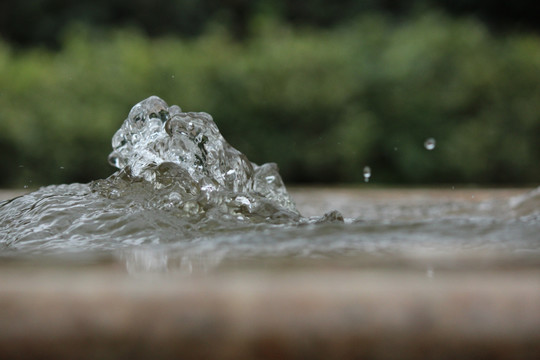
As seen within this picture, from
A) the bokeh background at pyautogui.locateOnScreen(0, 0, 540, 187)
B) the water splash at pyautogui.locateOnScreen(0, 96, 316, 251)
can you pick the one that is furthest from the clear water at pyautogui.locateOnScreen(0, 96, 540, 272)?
the bokeh background at pyautogui.locateOnScreen(0, 0, 540, 187)

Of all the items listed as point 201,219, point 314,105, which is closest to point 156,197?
point 201,219

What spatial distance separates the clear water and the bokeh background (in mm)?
5292

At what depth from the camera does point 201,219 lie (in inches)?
65.1

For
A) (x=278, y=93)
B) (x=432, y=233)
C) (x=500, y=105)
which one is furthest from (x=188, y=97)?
(x=432, y=233)

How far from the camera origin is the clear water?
0.94 metres

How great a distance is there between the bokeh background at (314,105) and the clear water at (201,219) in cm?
529

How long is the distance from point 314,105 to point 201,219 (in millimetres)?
6261

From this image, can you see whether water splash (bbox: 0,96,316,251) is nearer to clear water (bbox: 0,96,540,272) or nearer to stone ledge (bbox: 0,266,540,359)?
clear water (bbox: 0,96,540,272)

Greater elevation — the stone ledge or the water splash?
the water splash

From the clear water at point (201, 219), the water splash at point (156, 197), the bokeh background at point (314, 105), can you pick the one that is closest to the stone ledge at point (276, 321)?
the clear water at point (201, 219)

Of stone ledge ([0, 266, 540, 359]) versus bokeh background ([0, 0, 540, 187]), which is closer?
stone ledge ([0, 266, 540, 359])

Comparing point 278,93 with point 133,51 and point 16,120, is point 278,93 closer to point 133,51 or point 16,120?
point 133,51

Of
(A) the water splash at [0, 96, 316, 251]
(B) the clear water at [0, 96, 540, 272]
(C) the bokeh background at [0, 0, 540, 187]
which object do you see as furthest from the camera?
(C) the bokeh background at [0, 0, 540, 187]

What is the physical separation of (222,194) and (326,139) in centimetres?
598
